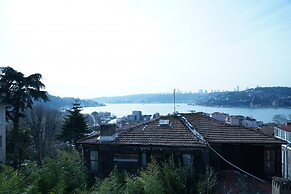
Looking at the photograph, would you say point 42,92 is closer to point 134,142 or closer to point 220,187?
point 134,142

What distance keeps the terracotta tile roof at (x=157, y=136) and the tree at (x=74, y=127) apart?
19.9 meters

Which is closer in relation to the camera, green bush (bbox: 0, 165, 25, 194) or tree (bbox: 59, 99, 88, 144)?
green bush (bbox: 0, 165, 25, 194)

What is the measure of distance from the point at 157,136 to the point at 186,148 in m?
2.11

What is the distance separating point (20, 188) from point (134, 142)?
7.85 meters

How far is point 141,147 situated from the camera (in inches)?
782

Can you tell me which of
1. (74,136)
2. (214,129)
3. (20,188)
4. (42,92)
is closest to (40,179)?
(20,188)

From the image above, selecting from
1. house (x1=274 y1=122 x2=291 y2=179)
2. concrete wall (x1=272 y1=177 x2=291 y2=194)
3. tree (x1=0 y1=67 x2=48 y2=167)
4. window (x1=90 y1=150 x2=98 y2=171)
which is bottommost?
house (x1=274 y1=122 x2=291 y2=179)

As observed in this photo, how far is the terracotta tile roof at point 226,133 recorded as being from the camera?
19828 millimetres

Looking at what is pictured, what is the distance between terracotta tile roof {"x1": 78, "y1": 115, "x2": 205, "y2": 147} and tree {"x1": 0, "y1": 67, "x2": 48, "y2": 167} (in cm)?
1335

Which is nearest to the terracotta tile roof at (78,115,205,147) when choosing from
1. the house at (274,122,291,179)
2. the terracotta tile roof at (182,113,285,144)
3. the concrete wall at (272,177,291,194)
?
the terracotta tile roof at (182,113,285,144)

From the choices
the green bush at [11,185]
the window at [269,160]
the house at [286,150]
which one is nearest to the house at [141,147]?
the window at [269,160]

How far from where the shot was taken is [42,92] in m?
34.7

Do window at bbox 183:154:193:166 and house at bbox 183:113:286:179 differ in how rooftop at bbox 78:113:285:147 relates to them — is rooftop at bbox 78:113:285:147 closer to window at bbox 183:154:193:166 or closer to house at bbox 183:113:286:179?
house at bbox 183:113:286:179

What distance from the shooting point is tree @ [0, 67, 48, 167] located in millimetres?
32656
